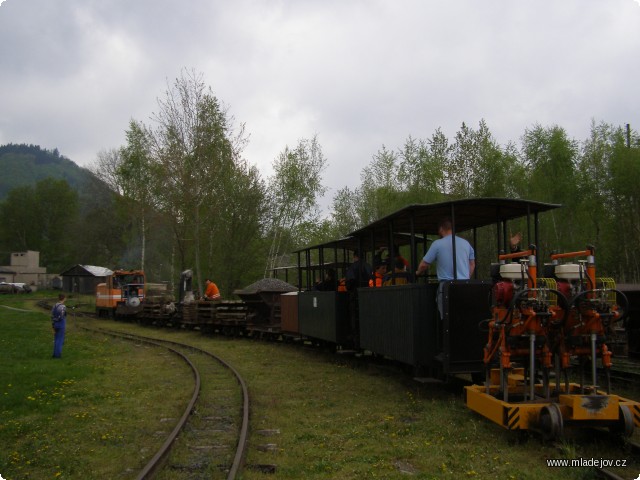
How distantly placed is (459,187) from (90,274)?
32.7m

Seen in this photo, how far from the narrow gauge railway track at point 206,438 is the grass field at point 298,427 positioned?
0.69 feet

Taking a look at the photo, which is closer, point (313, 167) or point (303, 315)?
point (303, 315)

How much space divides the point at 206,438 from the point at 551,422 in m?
3.71

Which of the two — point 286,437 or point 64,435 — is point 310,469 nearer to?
point 286,437

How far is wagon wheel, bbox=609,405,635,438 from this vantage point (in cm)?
565

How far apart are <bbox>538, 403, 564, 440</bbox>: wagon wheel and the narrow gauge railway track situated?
280cm

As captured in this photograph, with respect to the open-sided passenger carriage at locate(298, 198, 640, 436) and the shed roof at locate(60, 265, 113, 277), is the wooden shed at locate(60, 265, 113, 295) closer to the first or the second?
the shed roof at locate(60, 265, 113, 277)

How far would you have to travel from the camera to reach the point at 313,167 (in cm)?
3762

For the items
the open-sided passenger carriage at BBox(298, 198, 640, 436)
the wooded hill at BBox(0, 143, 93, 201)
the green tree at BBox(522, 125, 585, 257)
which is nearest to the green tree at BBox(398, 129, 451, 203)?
the green tree at BBox(522, 125, 585, 257)

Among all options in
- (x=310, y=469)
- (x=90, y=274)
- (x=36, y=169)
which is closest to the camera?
(x=310, y=469)

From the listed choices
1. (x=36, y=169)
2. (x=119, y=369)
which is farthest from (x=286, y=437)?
(x=36, y=169)

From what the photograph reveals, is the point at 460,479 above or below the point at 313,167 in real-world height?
below

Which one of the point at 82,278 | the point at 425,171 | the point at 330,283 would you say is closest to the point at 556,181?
the point at 425,171

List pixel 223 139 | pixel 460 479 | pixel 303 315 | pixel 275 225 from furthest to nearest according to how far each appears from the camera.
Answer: pixel 275 225 → pixel 223 139 → pixel 303 315 → pixel 460 479
